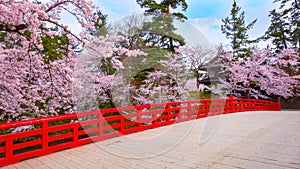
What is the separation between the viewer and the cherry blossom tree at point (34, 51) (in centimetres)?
308

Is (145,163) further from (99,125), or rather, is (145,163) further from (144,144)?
(99,125)

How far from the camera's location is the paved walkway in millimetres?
2824

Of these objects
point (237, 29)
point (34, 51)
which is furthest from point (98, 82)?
point (237, 29)

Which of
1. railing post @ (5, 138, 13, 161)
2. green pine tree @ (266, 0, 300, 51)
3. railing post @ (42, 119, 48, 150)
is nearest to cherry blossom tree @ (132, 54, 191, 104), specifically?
railing post @ (42, 119, 48, 150)

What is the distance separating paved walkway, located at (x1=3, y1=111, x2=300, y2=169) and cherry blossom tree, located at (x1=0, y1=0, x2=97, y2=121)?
1584mm

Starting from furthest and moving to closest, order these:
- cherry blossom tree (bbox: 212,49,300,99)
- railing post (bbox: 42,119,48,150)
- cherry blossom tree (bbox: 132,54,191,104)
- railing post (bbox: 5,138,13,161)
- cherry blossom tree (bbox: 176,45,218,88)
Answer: cherry blossom tree (bbox: 212,49,300,99), cherry blossom tree (bbox: 176,45,218,88), cherry blossom tree (bbox: 132,54,191,104), railing post (bbox: 42,119,48,150), railing post (bbox: 5,138,13,161)

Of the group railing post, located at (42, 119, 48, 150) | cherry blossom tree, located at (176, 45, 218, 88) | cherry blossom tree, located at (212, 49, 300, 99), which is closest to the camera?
railing post, located at (42, 119, 48, 150)

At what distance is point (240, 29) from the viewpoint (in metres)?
20.6

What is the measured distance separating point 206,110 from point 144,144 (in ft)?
14.6

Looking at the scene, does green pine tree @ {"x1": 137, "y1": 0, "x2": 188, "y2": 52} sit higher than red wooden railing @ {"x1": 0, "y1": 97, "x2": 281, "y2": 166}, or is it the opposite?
green pine tree @ {"x1": 137, "y1": 0, "x2": 188, "y2": 52}

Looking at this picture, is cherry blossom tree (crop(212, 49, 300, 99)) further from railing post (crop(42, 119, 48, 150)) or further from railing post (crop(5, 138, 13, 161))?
railing post (crop(5, 138, 13, 161))

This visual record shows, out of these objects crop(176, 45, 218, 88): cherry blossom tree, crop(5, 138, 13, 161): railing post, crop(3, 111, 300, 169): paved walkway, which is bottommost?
crop(3, 111, 300, 169): paved walkway

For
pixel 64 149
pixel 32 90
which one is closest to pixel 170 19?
pixel 32 90

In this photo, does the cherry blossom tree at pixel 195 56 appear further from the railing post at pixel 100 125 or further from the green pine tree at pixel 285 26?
→ the green pine tree at pixel 285 26
